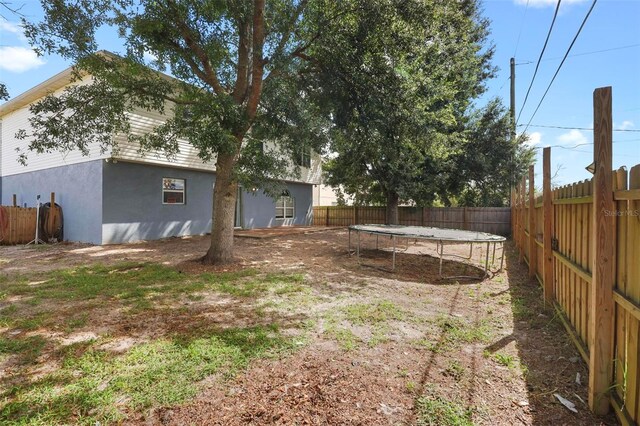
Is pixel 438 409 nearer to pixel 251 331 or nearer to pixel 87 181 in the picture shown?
pixel 251 331

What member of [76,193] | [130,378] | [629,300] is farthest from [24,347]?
[76,193]

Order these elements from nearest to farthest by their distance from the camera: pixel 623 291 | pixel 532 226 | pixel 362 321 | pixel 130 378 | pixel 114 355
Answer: pixel 623 291 → pixel 130 378 → pixel 114 355 → pixel 362 321 → pixel 532 226

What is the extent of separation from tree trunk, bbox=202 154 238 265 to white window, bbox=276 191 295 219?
33.9 ft

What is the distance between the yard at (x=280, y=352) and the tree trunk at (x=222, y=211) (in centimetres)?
114

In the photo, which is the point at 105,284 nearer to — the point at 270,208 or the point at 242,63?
the point at 242,63

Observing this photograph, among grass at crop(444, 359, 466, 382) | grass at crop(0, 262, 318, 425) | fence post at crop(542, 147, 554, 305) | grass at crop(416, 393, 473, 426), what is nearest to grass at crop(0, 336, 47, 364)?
grass at crop(0, 262, 318, 425)

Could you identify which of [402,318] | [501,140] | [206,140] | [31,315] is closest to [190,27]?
[206,140]

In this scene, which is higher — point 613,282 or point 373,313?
point 613,282

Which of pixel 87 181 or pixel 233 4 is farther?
pixel 87 181

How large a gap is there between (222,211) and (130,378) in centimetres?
491

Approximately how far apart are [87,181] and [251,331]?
10238 mm

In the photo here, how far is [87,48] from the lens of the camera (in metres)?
6.67

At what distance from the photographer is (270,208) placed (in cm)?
1697

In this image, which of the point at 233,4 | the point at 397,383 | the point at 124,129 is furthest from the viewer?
the point at 124,129
